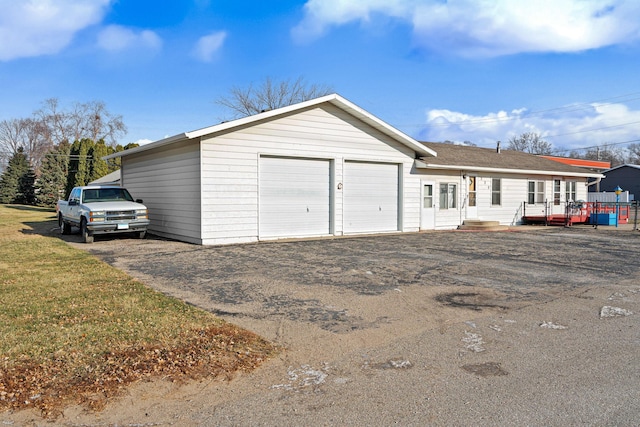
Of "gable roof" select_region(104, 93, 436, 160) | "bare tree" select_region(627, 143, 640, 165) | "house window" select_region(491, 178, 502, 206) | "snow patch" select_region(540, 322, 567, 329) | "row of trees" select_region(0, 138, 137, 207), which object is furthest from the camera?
"bare tree" select_region(627, 143, 640, 165)

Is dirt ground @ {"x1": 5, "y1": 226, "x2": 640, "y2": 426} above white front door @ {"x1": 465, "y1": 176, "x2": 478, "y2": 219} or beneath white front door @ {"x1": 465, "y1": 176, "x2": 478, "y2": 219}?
beneath

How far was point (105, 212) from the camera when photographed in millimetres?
14062

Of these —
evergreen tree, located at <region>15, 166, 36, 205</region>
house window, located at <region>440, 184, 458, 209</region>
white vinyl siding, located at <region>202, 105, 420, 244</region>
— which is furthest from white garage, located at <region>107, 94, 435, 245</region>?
evergreen tree, located at <region>15, 166, 36, 205</region>

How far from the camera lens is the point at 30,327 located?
532 centimetres

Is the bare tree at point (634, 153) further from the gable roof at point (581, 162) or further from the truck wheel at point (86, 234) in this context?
the truck wheel at point (86, 234)

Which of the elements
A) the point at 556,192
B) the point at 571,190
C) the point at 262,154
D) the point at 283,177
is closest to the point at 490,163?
the point at 556,192

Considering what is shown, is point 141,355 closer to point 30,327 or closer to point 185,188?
point 30,327

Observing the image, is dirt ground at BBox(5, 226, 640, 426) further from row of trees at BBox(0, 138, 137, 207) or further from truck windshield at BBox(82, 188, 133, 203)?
row of trees at BBox(0, 138, 137, 207)

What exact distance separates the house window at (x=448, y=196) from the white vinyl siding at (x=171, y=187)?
10903 mm

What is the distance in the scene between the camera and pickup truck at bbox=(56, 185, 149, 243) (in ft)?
46.0

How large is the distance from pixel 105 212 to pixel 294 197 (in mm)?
5828

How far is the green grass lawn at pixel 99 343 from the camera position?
3846 mm

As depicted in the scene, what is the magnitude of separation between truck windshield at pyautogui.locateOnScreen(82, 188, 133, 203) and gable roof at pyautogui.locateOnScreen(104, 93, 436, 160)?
1.76 meters

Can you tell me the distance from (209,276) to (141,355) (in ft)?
14.6
